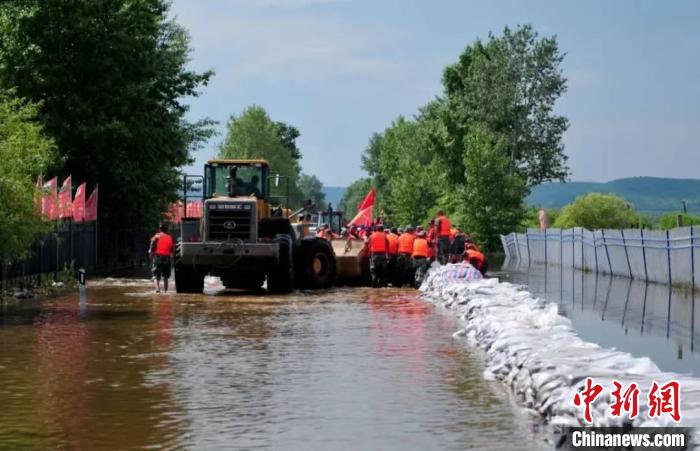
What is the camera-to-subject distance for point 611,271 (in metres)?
43.8

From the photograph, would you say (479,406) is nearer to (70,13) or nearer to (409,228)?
(409,228)

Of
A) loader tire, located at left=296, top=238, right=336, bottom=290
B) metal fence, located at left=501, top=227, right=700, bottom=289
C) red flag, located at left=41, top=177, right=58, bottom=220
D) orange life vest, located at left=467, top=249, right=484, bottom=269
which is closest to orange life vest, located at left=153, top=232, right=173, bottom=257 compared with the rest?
red flag, located at left=41, top=177, right=58, bottom=220

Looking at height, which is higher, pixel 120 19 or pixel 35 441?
pixel 120 19

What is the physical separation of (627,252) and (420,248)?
26.6 ft

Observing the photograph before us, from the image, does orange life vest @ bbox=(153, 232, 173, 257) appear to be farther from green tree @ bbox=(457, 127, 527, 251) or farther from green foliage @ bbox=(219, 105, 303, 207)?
green foliage @ bbox=(219, 105, 303, 207)

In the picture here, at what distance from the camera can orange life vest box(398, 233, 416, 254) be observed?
119 feet

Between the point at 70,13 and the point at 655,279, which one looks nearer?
the point at 655,279

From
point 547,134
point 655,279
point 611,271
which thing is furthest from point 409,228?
point 547,134

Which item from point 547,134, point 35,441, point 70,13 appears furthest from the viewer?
point 547,134

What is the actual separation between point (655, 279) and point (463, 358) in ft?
67.8

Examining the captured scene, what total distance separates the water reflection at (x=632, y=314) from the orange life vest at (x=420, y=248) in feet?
10.1

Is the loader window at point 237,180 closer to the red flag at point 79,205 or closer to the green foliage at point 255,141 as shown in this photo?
the red flag at point 79,205

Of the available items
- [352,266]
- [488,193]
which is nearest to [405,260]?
[352,266]

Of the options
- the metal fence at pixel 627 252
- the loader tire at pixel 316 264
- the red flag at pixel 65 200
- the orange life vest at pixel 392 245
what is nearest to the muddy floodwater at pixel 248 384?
the loader tire at pixel 316 264
